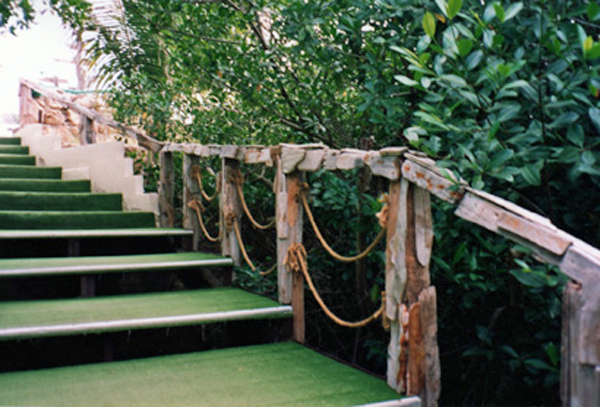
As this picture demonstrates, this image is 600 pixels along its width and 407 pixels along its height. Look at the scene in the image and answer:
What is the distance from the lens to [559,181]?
253 centimetres

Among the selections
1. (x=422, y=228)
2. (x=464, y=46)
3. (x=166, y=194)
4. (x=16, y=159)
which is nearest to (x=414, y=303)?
(x=422, y=228)

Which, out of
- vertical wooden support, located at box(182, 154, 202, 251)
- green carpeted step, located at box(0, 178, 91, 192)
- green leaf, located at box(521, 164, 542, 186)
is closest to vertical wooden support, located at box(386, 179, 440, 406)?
green leaf, located at box(521, 164, 542, 186)

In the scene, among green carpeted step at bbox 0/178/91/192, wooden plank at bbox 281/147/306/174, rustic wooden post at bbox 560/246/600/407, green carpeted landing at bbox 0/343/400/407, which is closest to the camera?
rustic wooden post at bbox 560/246/600/407

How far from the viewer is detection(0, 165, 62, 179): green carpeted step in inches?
254

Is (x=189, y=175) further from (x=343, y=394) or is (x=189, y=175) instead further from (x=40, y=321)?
(x=343, y=394)

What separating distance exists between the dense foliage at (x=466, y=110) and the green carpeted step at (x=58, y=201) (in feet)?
4.93

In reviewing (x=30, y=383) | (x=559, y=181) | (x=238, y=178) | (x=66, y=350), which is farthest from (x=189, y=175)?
(x=559, y=181)

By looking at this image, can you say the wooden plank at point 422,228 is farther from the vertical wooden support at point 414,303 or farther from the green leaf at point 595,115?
the green leaf at point 595,115

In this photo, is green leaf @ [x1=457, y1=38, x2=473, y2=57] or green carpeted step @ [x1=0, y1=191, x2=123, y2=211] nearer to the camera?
green leaf @ [x1=457, y1=38, x2=473, y2=57]

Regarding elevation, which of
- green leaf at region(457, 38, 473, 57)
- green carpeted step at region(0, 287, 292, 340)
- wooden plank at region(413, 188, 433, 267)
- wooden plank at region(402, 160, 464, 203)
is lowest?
green carpeted step at region(0, 287, 292, 340)

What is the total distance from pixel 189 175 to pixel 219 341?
2.14m

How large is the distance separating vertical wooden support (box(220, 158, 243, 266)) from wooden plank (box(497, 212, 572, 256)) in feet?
9.00

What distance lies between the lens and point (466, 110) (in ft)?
8.20

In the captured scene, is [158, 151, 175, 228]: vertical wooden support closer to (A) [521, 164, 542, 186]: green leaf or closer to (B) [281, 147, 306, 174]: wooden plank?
(B) [281, 147, 306, 174]: wooden plank
